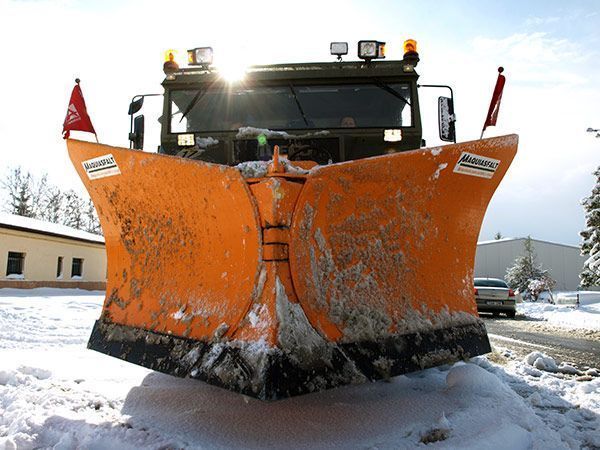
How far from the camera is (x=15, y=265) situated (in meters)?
18.9

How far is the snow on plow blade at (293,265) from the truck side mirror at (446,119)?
1494 millimetres

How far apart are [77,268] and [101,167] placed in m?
22.9

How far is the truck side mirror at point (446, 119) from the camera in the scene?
4594 millimetres

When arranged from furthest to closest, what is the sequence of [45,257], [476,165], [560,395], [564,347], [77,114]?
1. [45,257]
2. [564,347]
3. [77,114]
4. [560,395]
5. [476,165]

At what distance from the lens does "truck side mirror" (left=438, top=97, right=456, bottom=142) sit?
4594 mm

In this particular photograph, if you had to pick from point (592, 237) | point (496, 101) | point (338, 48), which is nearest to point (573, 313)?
point (592, 237)

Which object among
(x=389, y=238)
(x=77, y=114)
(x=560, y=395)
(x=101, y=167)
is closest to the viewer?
(x=389, y=238)

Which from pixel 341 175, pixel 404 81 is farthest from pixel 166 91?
pixel 341 175

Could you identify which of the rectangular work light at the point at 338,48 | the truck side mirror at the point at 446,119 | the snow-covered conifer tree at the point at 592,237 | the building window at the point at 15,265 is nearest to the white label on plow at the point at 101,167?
the rectangular work light at the point at 338,48

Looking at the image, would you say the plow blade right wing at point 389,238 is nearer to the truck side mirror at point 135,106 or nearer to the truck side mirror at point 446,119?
the truck side mirror at point 446,119

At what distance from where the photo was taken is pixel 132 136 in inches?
188

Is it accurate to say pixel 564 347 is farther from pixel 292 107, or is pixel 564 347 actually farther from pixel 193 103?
pixel 193 103

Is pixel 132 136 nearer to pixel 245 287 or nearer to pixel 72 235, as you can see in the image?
pixel 245 287

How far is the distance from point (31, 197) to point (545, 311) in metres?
41.2
